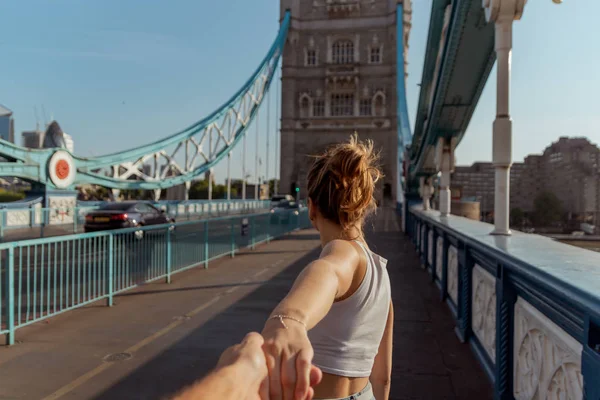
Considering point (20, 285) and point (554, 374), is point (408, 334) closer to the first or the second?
point (554, 374)

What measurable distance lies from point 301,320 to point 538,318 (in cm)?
195

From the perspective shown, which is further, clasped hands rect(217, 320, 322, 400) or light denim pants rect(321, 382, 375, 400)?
light denim pants rect(321, 382, 375, 400)

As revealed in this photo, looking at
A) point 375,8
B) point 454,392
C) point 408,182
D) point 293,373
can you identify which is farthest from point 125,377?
point 375,8

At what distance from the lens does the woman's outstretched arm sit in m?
0.74

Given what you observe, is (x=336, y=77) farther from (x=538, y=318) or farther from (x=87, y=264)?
(x=538, y=318)

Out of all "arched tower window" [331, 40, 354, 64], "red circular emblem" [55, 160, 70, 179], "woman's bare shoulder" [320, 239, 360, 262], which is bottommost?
"woman's bare shoulder" [320, 239, 360, 262]

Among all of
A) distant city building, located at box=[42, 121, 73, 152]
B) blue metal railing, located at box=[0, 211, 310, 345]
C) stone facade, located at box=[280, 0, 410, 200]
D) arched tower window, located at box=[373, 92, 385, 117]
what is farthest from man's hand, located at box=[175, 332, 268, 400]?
arched tower window, located at box=[373, 92, 385, 117]

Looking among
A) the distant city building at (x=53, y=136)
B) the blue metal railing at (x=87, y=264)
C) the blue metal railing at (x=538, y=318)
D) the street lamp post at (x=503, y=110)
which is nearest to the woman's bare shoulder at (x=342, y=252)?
the blue metal railing at (x=538, y=318)

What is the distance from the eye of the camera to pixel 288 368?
74cm

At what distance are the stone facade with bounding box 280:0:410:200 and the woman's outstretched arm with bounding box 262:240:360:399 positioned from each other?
46.9 metres

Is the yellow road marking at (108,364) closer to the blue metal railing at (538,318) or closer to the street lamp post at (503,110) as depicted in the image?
the blue metal railing at (538,318)

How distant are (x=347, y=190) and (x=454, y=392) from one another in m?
2.72

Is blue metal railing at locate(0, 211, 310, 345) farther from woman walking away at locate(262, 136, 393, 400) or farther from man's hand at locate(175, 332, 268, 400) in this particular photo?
man's hand at locate(175, 332, 268, 400)

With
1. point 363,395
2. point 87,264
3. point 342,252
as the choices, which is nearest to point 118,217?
point 87,264
